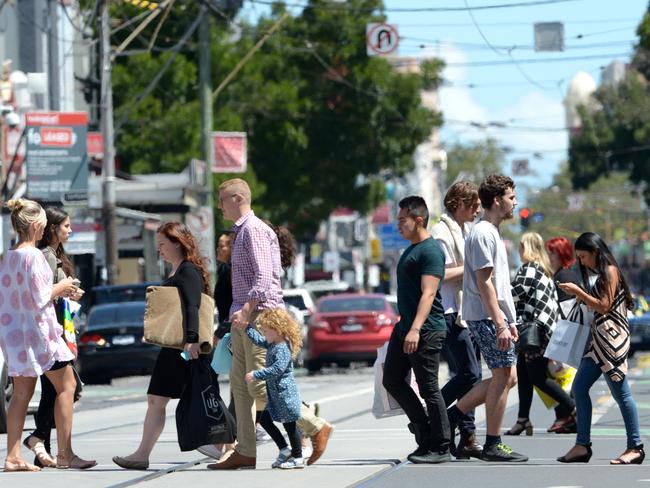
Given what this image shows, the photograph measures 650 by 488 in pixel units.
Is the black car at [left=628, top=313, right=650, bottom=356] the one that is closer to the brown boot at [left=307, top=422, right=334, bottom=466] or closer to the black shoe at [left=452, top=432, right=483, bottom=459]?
the black shoe at [left=452, top=432, right=483, bottom=459]

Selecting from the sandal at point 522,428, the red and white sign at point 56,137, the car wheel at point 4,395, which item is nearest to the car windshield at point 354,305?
the red and white sign at point 56,137

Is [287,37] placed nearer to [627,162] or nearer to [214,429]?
[627,162]

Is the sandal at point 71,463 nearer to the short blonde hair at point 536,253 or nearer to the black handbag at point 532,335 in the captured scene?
the black handbag at point 532,335

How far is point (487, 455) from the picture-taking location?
480 inches

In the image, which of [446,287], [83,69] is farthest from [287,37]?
[446,287]

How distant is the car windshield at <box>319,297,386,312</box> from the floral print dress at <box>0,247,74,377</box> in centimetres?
2018

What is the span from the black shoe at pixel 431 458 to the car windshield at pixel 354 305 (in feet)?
64.9

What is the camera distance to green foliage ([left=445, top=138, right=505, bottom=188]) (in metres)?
134

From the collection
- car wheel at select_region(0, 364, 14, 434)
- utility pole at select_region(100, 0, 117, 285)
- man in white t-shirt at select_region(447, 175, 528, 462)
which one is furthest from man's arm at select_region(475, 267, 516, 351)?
utility pole at select_region(100, 0, 117, 285)

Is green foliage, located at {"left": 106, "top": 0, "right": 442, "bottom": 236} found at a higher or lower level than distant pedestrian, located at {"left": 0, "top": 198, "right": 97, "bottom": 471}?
higher

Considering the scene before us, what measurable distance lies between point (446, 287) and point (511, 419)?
4.63 meters

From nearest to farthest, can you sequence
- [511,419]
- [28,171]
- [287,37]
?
[511,419]
[28,171]
[287,37]

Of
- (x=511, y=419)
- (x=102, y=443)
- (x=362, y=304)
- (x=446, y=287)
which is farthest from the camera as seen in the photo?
(x=362, y=304)

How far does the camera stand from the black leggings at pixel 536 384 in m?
15.1
